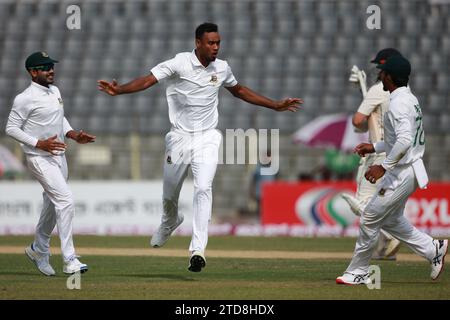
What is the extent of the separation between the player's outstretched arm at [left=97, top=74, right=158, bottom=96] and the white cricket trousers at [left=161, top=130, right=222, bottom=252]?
81cm

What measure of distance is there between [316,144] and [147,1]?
8.63 metres

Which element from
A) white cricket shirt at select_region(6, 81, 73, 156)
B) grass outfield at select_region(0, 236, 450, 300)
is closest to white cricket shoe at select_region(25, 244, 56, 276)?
grass outfield at select_region(0, 236, 450, 300)

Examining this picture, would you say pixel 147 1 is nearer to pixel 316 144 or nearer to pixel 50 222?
pixel 316 144

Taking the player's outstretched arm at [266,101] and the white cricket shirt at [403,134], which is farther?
the player's outstretched arm at [266,101]

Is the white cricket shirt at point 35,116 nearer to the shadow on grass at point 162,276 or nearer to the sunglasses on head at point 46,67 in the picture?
the sunglasses on head at point 46,67

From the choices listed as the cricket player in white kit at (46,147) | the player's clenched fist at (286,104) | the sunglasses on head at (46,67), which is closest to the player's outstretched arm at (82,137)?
the cricket player in white kit at (46,147)

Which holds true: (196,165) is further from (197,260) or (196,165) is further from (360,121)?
(360,121)

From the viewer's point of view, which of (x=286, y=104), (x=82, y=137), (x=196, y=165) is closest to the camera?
(x=196, y=165)

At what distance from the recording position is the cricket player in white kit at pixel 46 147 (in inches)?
452

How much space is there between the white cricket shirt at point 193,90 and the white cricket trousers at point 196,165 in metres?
0.13

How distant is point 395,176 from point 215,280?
7.08 ft

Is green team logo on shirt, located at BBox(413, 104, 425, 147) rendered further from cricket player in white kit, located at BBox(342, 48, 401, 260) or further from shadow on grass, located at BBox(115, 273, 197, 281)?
shadow on grass, located at BBox(115, 273, 197, 281)

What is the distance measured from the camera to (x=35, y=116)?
1172 cm

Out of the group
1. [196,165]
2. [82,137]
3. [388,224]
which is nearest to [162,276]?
[196,165]
